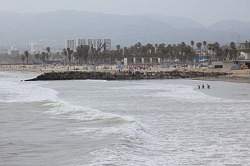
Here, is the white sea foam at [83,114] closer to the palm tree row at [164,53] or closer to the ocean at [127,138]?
the ocean at [127,138]

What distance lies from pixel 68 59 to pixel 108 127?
175219 mm

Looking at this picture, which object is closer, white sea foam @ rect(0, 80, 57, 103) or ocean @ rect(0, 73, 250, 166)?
ocean @ rect(0, 73, 250, 166)

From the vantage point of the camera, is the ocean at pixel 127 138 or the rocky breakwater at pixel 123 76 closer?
the ocean at pixel 127 138

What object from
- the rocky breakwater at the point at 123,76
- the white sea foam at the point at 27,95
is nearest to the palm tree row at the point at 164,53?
the rocky breakwater at the point at 123,76

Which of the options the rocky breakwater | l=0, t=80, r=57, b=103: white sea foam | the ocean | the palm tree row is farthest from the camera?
the palm tree row

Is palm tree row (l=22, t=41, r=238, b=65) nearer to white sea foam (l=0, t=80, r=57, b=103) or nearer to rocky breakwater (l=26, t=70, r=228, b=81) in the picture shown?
rocky breakwater (l=26, t=70, r=228, b=81)

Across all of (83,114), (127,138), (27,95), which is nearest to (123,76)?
(27,95)

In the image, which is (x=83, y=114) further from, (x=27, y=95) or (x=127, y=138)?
(x=27, y=95)

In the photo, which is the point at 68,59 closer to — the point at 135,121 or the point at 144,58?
the point at 144,58

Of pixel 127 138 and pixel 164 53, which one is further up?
pixel 164 53

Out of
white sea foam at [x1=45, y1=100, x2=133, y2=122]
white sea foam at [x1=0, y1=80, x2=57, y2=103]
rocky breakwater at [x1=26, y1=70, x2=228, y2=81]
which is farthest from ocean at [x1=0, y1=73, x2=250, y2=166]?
rocky breakwater at [x1=26, y1=70, x2=228, y2=81]

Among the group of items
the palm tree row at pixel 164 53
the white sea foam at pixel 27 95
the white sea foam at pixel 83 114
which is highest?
the palm tree row at pixel 164 53

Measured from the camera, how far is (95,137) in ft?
54.5

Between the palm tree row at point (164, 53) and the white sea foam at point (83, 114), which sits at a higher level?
the palm tree row at point (164, 53)
